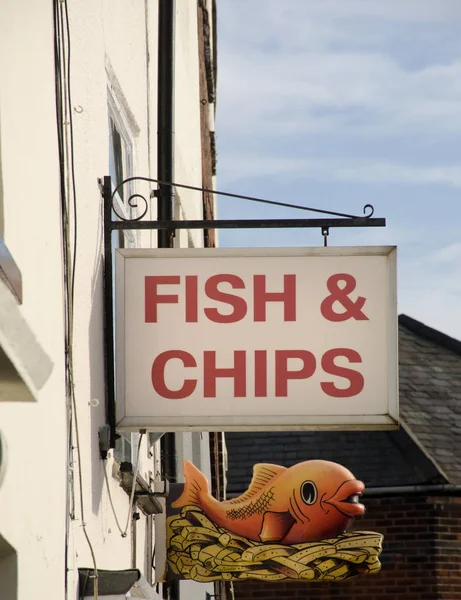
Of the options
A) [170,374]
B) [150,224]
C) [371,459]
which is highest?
[150,224]

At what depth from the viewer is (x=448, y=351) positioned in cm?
1852

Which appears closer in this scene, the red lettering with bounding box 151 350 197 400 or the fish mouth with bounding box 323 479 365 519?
the red lettering with bounding box 151 350 197 400

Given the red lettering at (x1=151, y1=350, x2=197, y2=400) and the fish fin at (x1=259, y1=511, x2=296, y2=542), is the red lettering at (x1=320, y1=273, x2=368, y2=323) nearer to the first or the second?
the red lettering at (x1=151, y1=350, x2=197, y2=400)

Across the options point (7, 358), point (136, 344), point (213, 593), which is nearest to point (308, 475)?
point (136, 344)

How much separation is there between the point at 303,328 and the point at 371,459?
10.4m

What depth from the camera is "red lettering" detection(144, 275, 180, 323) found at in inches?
210

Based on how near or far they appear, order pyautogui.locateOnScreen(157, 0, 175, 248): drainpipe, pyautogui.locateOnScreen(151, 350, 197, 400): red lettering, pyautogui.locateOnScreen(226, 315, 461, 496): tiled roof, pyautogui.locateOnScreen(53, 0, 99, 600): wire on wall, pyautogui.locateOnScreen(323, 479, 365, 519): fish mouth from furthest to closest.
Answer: pyautogui.locateOnScreen(226, 315, 461, 496): tiled roof
pyautogui.locateOnScreen(157, 0, 175, 248): drainpipe
pyautogui.locateOnScreen(323, 479, 365, 519): fish mouth
pyautogui.locateOnScreen(151, 350, 197, 400): red lettering
pyautogui.locateOnScreen(53, 0, 99, 600): wire on wall

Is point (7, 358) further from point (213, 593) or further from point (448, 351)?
point (448, 351)

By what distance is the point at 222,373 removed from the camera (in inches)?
210

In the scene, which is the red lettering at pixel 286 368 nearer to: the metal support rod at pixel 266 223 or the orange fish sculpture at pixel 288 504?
the metal support rod at pixel 266 223

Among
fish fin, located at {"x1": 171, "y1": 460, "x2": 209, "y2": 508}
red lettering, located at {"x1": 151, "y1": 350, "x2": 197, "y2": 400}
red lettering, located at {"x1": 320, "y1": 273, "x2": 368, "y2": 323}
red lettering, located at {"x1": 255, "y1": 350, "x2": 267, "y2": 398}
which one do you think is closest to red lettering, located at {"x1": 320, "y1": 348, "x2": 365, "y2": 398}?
red lettering, located at {"x1": 320, "y1": 273, "x2": 368, "y2": 323}

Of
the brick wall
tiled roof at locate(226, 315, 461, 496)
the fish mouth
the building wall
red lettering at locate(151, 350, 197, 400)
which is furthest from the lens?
tiled roof at locate(226, 315, 461, 496)

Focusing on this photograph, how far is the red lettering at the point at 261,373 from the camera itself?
5.31 m

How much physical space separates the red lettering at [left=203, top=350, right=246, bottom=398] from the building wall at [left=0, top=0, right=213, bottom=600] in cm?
48
